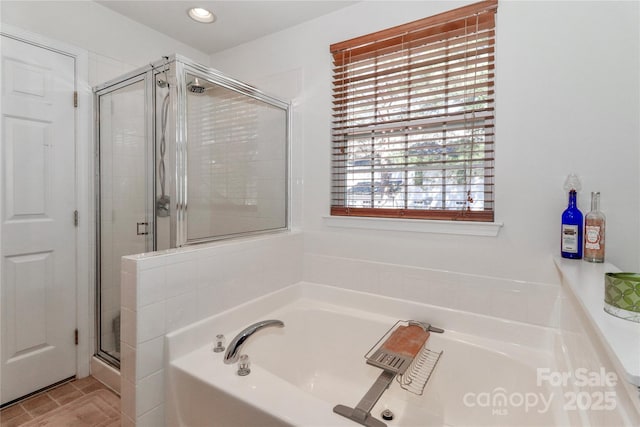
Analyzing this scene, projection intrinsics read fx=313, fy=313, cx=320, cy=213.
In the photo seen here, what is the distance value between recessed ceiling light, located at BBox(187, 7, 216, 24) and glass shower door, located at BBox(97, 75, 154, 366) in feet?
2.28

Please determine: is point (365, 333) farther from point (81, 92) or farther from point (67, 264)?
point (81, 92)

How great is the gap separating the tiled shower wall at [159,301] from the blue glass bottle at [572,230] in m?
1.53

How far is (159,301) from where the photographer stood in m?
1.33

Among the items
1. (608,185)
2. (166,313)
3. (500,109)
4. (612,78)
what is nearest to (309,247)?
(166,313)

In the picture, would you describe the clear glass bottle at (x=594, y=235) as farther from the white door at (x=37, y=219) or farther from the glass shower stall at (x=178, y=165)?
the white door at (x=37, y=219)

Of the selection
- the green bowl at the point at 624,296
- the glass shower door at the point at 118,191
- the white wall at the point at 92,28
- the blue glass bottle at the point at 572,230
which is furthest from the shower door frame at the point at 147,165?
the blue glass bottle at the point at 572,230

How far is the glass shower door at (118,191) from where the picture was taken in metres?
1.69

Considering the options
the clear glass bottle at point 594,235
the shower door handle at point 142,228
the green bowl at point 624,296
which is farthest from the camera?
the shower door handle at point 142,228

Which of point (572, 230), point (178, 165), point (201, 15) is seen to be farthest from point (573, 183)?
point (201, 15)

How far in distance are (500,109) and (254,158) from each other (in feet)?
4.70

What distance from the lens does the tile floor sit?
1600mm

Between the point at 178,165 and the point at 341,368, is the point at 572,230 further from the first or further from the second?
the point at 178,165

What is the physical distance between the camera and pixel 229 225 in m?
1.86

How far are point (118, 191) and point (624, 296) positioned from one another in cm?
225
